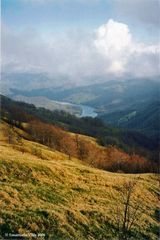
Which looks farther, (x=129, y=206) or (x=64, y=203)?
(x=129, y=206)

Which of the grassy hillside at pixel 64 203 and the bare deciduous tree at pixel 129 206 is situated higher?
the grassy hillside at pixel 64 203

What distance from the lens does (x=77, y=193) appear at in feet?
172

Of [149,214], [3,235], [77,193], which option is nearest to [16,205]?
[3,235]

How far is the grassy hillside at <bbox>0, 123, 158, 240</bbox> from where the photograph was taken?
35781 mm

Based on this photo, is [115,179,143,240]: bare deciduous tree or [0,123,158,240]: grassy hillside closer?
[0,123,158,240]: grassy hillside

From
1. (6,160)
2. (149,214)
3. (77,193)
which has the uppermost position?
(6,160)

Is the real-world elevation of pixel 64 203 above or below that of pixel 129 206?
above

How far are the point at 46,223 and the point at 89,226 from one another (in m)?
6.37

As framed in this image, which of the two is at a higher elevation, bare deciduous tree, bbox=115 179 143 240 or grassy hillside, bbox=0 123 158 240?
Result: grassy hillside, bbox=0 123 158 240

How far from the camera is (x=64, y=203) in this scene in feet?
151

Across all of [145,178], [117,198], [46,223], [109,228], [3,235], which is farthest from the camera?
[145,178]

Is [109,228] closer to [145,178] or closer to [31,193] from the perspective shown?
[31,193]

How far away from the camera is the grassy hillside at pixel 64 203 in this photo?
3578 centimetres

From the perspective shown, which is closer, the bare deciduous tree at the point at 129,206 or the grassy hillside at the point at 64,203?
the grassy hillside at the point at 64,203
